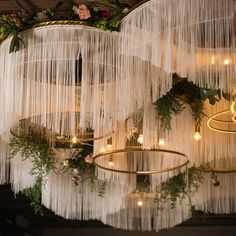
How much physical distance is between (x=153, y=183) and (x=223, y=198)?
760mm

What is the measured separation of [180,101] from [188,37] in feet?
5.24

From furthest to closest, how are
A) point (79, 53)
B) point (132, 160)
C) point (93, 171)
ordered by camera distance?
point (93, 171) < point (132, 160) < point (79, 53)

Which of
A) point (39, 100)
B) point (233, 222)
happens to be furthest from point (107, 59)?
point (233, 222)

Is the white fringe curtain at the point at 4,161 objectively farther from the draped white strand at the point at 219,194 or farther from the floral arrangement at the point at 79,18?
the draped white strand at the point at 219,194

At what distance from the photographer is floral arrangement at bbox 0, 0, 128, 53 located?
142 inches

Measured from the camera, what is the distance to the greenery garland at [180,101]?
174 inches

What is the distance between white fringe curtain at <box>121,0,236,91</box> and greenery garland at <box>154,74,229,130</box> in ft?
3.69

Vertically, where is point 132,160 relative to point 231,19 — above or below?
below

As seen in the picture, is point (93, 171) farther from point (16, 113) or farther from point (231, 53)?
point (231, 53)

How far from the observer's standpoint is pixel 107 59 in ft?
11.8

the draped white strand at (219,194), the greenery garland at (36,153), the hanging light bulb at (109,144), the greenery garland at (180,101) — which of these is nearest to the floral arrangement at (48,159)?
the greenery garland at (36,153)

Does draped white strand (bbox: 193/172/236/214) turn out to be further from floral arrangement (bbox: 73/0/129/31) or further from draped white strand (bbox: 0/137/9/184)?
floral arrangement (bbox: 73/0/129/31)

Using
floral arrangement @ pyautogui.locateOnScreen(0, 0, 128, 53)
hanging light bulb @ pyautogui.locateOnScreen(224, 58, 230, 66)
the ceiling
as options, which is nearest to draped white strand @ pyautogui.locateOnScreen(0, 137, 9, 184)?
floral arrangement @ pyautogui.locateOnScreen(0, 0, 128, 53)

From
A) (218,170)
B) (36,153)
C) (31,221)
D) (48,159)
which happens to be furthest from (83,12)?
(31,221)
